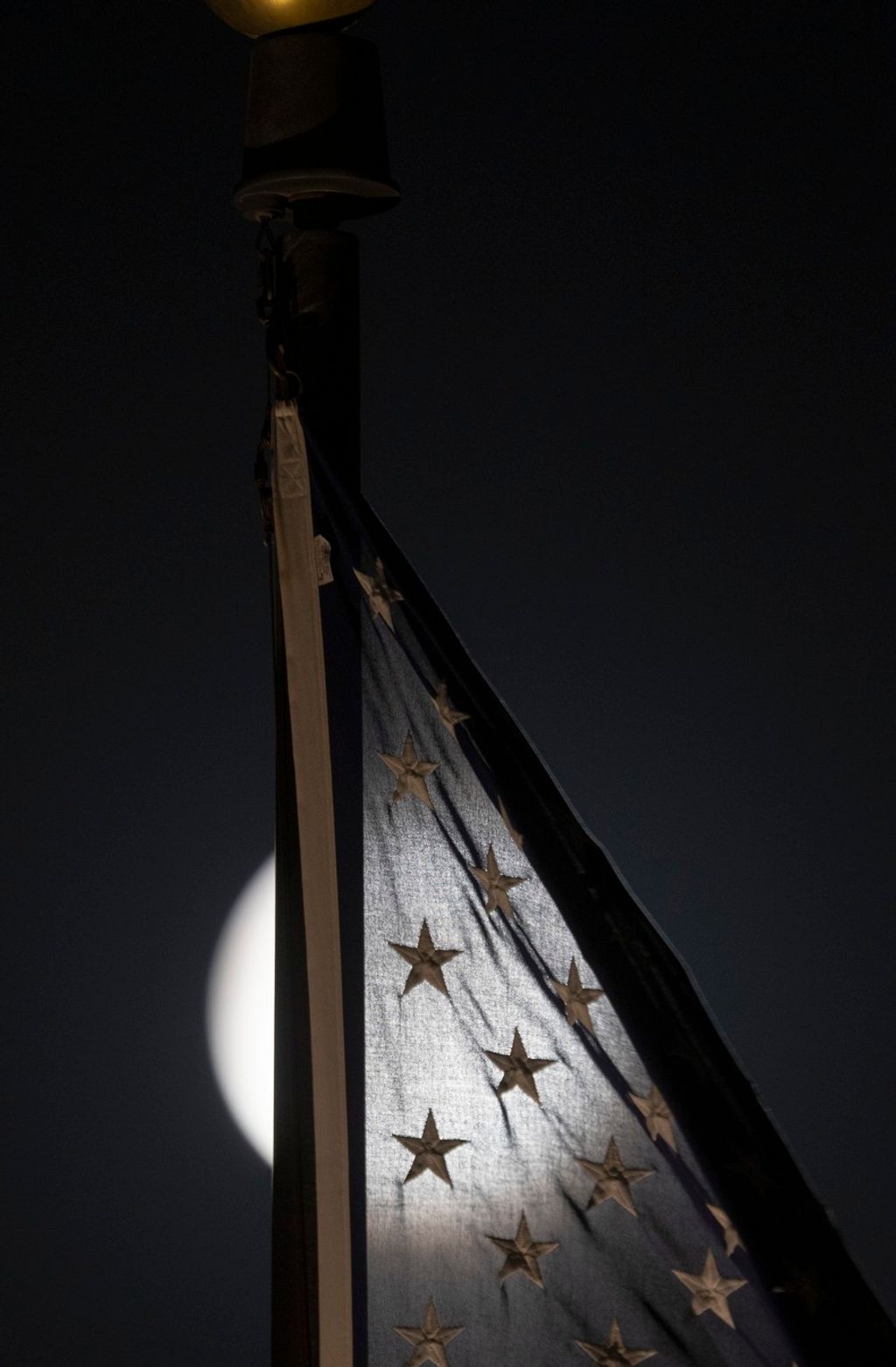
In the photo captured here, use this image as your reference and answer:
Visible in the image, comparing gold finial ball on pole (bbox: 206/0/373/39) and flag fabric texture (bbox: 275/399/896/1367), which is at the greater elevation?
gold finial ball on pole (bbox: 206/0/373/39)

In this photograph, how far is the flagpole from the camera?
75 cm

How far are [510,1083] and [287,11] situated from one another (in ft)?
1.92

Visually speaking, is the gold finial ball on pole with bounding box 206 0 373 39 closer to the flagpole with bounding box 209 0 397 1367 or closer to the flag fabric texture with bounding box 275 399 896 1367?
the flagpole with bounding box 209 0 397 1367

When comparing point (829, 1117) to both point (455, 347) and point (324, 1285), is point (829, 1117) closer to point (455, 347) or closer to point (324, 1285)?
point (455, 347)

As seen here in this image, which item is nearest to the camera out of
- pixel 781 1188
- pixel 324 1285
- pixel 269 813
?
pixel 324 1285

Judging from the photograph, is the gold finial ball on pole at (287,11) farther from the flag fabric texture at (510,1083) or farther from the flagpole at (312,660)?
the flag fabric texture at (510,1083)

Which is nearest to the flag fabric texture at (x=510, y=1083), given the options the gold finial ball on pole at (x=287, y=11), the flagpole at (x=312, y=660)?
the flagpole at (x=312, y=660)

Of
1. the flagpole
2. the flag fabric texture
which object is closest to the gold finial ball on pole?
the flagpole

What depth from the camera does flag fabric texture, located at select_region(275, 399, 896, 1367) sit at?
0.77 m

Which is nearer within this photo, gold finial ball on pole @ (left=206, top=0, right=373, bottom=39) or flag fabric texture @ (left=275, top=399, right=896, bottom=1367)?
flag fabric texture @ (left=275, top=399, right=896, bottom=1367)

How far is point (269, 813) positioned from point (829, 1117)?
748 millimetres

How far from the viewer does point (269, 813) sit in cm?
188

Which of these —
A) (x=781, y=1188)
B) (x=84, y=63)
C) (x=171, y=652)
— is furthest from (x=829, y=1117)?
(x=84, y=63)

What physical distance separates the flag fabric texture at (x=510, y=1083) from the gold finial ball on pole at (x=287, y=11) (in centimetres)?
23
